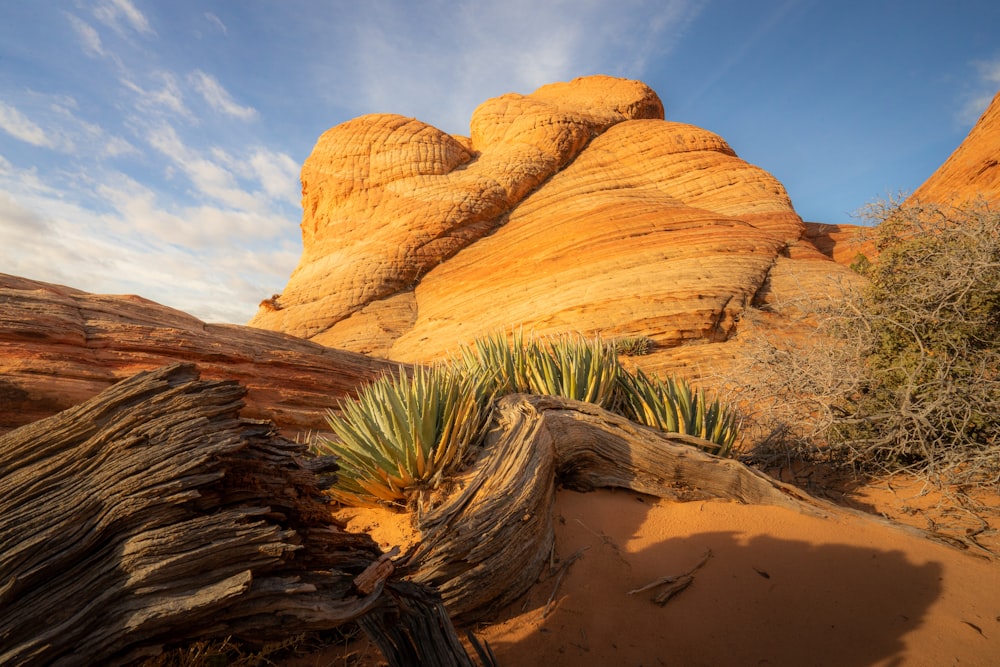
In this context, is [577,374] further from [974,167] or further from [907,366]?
[974,167]

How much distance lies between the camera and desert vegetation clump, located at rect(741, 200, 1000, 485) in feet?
18.3

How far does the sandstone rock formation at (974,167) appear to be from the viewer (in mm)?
20688

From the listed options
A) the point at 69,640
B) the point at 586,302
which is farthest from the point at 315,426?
the point at 586,302

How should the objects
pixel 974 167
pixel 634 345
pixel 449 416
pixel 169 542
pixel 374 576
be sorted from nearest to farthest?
1. pixel 169 542
2. pixel 374 576
3. pixel 449 416
4. pixel 634 345
5. pixel 974 167

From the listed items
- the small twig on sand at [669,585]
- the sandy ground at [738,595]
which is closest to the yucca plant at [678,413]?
the sandy ground at [738,595]

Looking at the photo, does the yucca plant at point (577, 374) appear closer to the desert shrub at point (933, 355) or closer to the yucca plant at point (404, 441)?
the yucca plant at point (404, 441)

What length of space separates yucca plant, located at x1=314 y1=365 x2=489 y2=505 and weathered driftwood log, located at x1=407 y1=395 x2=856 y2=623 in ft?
0.83

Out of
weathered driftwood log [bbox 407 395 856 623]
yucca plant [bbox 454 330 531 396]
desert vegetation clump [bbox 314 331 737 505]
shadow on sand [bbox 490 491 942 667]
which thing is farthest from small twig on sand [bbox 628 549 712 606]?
yucca plant [bbox 454 330 531 396]

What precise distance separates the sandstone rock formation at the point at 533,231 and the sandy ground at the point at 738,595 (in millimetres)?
9674

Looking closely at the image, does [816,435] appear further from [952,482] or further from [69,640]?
[69,640]

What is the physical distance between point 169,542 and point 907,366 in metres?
7.10

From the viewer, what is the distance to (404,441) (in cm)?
400

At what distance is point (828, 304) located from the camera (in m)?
6.94

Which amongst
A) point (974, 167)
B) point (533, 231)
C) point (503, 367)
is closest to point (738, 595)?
point (503, 367)
